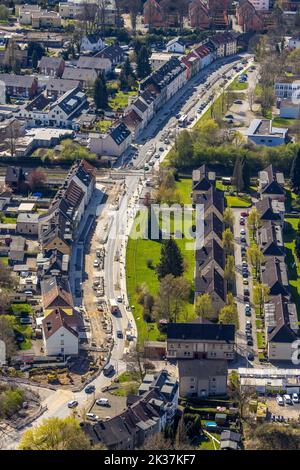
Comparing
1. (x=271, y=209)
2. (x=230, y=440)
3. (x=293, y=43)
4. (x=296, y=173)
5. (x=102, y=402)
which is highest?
(x=293, y=43)

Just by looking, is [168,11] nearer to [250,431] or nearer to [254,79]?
[254,79]

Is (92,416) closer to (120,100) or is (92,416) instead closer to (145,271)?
(145,271)

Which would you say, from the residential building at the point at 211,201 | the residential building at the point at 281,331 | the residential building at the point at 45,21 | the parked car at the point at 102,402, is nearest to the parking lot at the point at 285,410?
the residential building at the point at 281,331

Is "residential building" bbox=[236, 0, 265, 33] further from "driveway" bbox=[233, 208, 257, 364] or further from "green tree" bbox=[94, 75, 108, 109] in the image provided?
"driveway" bbox=[233, 208, 257, 364]

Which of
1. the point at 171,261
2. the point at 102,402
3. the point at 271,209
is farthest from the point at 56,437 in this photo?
the point at 271,209

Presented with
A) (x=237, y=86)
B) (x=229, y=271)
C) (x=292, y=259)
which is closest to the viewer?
(x=229, y=271)
